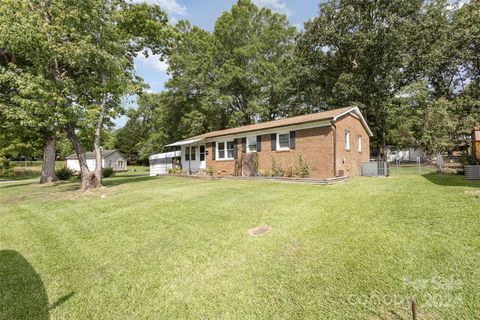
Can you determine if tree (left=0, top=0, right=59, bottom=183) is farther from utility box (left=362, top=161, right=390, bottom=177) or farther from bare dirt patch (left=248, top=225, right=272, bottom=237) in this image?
utility box (left=362, top=161, right=390, bottom=177)

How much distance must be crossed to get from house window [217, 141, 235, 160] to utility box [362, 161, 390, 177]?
889cm

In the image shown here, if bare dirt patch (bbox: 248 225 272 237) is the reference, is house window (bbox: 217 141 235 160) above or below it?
above

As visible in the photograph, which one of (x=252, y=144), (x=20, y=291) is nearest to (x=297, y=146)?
(x=252, y=144)

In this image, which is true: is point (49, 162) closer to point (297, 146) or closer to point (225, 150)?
point (225, 150)

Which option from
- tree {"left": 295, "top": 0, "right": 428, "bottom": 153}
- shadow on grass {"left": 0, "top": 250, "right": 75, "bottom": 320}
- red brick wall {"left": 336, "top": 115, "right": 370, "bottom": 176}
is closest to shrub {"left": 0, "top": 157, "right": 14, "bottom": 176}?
shadow on grass {"left": 0, "top": 250, "right": 75, "bottom": 320}

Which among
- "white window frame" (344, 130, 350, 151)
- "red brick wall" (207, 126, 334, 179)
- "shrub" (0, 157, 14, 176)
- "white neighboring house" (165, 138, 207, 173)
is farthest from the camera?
"shrub" (0, 157, 14, 176)

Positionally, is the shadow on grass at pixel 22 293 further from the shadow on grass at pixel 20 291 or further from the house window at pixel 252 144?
the house window at pixel 252 144

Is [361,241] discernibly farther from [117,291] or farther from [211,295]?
[117,291]

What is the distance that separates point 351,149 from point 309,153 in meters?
3.46

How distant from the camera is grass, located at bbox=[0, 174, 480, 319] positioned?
2.92m

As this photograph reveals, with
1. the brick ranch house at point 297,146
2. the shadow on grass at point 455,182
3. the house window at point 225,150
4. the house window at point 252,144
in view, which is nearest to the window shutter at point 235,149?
the brick ranch house at point 297,146

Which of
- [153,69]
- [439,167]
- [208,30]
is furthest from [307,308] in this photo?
[208,30]

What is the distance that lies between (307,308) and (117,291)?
8.40ft

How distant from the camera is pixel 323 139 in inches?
508
